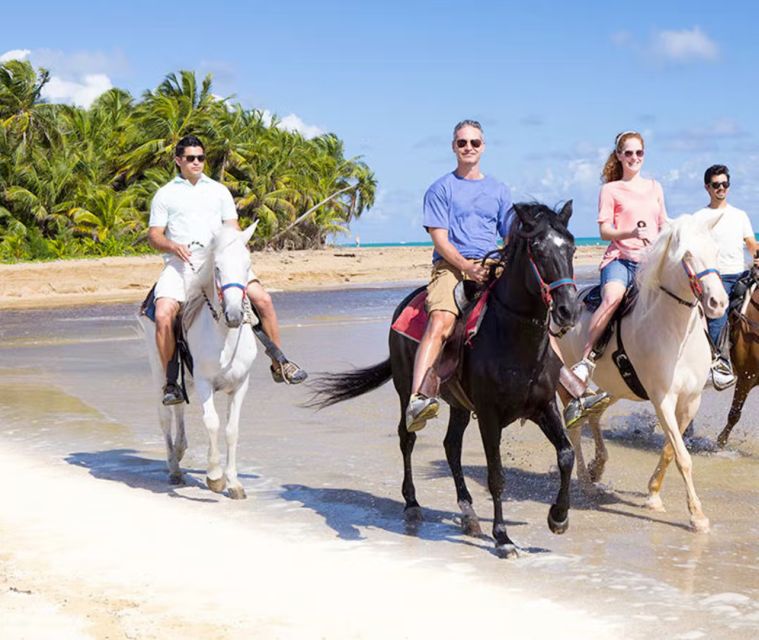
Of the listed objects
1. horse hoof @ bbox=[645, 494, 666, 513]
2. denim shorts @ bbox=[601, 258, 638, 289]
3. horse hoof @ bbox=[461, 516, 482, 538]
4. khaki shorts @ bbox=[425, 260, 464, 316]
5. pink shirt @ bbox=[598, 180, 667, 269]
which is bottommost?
horse hoof @ bbox=[461, 516, 482, 538]

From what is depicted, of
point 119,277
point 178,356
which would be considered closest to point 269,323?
point 178,356

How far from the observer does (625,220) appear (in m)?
7.78

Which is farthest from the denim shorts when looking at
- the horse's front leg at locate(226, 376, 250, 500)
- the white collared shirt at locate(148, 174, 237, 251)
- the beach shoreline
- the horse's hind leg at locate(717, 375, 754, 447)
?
the beach shoreline

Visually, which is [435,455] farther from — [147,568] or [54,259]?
[54,259]

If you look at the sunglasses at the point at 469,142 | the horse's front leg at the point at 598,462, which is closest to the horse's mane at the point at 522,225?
the sunglasses at the point at 469,142

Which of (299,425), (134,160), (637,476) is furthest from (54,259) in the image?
(637,476)

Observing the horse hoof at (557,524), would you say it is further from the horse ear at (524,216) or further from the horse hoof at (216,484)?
the horse hoof at (216,484)

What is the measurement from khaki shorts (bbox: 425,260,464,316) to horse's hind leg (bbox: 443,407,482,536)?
2.80 ft

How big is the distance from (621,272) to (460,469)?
2065 millimetres

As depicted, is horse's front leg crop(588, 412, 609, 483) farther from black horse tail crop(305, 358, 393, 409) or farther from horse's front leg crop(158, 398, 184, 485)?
horse's front leg crop(158, 398, 184, 485)

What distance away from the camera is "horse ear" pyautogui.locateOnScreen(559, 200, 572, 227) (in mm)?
6102

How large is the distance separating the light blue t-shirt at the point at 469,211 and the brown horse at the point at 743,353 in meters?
3.94

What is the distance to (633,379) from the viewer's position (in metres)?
7.75

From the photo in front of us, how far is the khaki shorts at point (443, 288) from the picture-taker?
6738mm
